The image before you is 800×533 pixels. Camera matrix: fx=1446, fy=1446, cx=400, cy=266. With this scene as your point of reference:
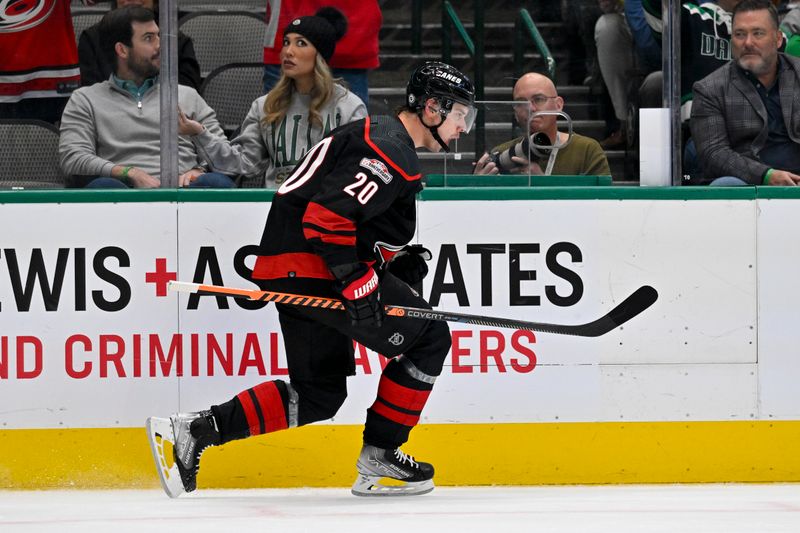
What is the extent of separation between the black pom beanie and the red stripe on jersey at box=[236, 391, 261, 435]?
1.20 metres

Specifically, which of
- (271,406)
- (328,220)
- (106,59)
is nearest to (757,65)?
(328,220)

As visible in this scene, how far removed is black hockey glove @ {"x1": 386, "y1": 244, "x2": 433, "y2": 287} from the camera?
4.16 m

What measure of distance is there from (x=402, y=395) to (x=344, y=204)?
63cm

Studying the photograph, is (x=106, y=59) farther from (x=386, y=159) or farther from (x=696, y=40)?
(x=696, y=40)

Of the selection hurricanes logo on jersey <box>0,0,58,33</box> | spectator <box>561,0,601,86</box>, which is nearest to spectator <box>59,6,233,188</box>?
hurricanes logo on jersey <box>0,0,58,33</box>

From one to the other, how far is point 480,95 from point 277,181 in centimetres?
70

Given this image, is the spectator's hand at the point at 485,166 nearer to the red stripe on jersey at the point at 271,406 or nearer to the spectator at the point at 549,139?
the spectator at the point at 549,139

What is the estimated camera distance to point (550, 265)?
452 cm

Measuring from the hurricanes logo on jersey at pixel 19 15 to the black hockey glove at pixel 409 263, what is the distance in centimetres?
136

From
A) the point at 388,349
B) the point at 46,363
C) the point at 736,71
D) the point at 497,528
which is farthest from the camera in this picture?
the point at 736,71

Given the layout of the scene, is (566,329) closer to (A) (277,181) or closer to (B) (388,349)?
(B) (388,349)

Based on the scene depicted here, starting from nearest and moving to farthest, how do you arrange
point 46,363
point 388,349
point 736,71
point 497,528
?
point 497,528 < point 388,349 < point 46,363 < point 736,71

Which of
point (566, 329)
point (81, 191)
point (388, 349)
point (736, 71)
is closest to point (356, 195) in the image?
point (388, 349)

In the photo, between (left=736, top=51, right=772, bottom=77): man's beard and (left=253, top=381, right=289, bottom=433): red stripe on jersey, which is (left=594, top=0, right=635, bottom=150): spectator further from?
(left=253, top=381, right=289, bottom=433): red stripe on jersey
